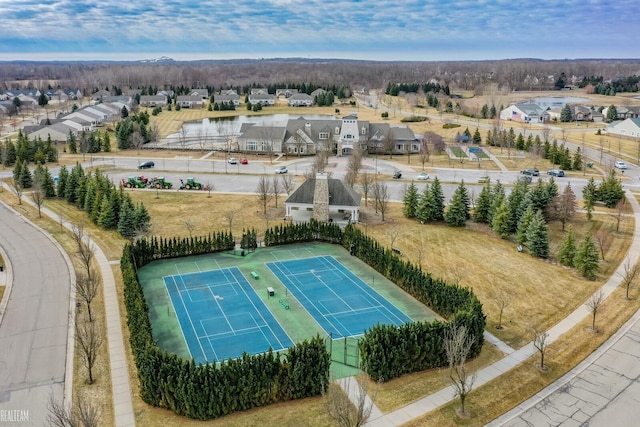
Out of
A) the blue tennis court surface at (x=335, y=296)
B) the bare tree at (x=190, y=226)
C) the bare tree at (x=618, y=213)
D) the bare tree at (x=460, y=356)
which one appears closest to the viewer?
the bare tree at (x=460, y=356)

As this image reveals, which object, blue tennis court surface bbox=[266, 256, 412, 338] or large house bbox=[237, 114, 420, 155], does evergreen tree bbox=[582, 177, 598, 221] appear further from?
large house bbox=[237, 114, 420, 155]

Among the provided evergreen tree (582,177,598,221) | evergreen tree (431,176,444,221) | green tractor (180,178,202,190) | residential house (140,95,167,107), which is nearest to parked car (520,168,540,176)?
evergreen tree (582,177,598,221)

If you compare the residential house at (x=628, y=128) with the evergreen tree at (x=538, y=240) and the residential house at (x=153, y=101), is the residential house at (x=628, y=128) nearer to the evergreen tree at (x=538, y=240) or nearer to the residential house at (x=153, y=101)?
the evergreen tree at (x=538, y=240)

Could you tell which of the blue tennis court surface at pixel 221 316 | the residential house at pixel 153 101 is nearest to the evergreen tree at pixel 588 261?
the blue tennis court surface at pixel 221 316

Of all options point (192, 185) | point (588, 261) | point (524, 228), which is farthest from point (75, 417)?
point (192, 185)

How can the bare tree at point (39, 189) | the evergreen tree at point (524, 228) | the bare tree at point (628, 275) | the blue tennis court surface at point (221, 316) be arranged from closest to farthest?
the blue tennis court surface at point (221, 316), the bare tree at point (628, 275), the evergreen tree at point (524, 228), the bare tree at point (39, 189)

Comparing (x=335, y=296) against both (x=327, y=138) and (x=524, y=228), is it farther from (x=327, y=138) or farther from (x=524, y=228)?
(x=327, y=138)

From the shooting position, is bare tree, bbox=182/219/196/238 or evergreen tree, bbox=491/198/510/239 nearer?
bare tree, bbox=182/219/196/238
